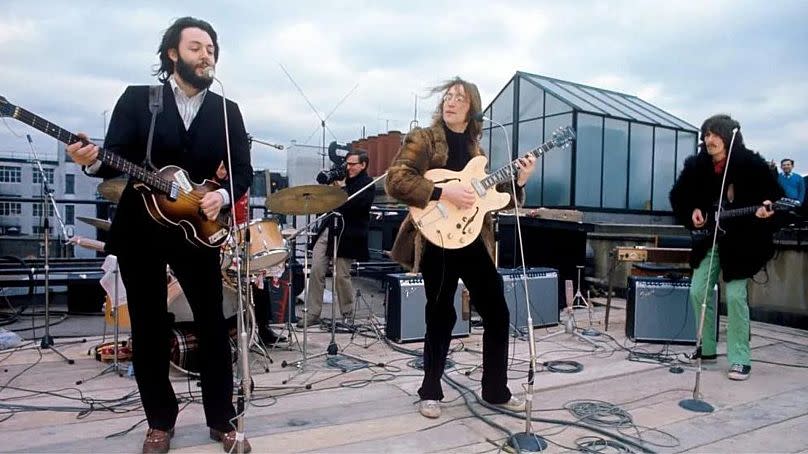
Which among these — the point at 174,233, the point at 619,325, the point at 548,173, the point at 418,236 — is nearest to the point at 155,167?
the point at 174,233

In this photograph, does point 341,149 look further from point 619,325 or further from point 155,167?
point 155,167

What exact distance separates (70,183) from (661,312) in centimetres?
3803

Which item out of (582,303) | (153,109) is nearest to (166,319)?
(153,109)

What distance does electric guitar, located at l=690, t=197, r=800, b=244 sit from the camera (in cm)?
384

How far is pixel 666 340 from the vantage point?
5.20 m

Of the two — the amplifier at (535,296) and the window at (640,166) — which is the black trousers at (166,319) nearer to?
the amplifier at (535,296)

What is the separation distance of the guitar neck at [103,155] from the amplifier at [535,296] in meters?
4.00

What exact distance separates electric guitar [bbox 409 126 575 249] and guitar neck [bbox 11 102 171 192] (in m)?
1.31

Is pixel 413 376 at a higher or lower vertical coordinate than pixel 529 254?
lower

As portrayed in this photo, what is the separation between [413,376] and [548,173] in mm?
10052

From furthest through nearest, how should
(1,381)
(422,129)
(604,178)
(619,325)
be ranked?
(604,178) → (619,325) → (1,381) → (422,129)

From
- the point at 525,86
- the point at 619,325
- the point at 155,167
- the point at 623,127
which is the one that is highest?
the point at 525,86

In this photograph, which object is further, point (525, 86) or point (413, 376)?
point (525, 86)

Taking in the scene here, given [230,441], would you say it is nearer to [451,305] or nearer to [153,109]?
[451,305]
